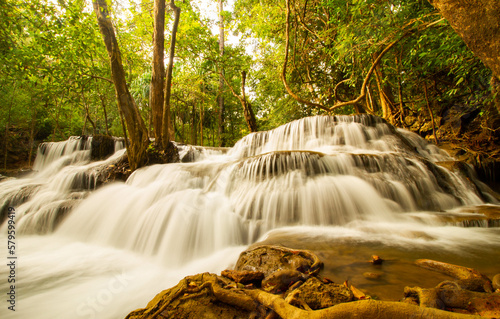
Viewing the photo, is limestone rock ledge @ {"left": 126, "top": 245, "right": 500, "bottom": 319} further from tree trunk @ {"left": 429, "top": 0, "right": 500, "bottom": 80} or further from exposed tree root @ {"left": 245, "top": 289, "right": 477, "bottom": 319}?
tree trunk @ {"left": 429, "top": 0, "right": 500, "bottom": 80}

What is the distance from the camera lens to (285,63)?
6859mm

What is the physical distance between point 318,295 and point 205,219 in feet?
8.75

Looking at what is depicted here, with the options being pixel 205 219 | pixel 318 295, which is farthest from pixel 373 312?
pixel 205 219

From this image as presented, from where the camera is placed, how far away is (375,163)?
5.05 m

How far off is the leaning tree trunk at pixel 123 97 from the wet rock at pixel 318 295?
21.6 ft

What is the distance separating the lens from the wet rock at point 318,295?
3.99 ft

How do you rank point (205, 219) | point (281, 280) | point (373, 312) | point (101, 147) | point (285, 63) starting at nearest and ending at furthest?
point (373, 312), point (281, 280), point (205, 219), point (285, 63), point (101, 147)

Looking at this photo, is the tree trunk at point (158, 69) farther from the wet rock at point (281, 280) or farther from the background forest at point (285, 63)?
the wet rock at point (281, 280)

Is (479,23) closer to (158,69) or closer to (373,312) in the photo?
(373,312)

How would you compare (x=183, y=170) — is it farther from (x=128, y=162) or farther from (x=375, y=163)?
(x=375, y=163)

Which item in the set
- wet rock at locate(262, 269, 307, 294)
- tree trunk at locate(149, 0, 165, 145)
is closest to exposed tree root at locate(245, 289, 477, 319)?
wet rock at locate(262, 269, 307, 294)

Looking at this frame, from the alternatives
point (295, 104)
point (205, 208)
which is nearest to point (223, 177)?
point (205, 208)

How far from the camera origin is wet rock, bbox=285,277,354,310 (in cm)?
122

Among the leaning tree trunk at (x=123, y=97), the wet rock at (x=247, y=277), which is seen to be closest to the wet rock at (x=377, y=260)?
the wet rock at (x=247, y=277)
